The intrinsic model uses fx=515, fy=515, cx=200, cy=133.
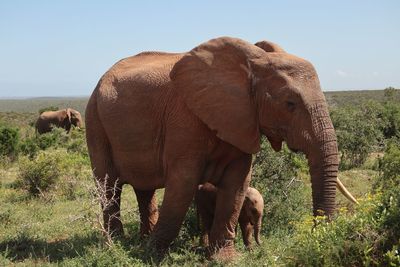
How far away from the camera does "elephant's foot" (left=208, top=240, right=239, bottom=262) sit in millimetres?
6449

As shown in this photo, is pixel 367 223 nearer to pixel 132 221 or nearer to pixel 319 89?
pixel 319 89

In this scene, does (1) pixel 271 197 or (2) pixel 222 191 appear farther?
(1) pixel 271 197

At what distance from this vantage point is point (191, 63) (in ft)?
20.1

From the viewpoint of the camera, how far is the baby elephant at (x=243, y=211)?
7.25 metres

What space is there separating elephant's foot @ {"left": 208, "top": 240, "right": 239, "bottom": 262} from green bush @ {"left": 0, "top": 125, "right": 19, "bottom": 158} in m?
13.1

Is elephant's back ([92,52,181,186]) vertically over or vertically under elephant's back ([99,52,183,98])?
under

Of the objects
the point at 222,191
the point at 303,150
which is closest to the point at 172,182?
the point at 222,191

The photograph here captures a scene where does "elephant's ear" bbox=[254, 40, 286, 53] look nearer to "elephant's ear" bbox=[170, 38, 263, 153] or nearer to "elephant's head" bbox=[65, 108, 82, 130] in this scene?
"elephant's ear" bbox=[170, 38, 263, 153]

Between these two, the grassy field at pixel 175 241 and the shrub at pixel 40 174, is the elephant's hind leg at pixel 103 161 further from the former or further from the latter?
the shrub at pixel 40 174

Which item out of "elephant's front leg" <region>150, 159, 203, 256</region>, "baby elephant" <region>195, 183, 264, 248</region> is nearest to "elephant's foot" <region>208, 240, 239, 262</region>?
"elephant's front leg" <region>150, 159, 203, 256</region>

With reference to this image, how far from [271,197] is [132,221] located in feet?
7.82

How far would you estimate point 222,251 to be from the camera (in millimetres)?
6539

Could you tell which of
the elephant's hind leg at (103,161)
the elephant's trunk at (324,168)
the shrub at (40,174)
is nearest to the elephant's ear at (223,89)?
the elephant's trunk at (324,168)

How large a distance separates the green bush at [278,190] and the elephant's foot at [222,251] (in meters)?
1.54
